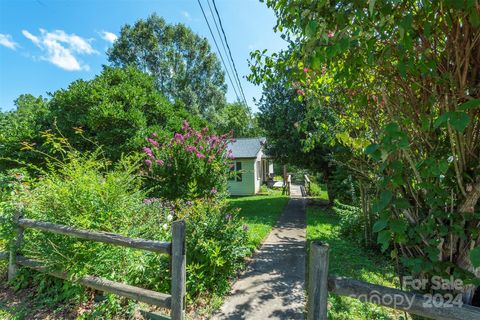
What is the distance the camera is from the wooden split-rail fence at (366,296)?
1429 millimetres

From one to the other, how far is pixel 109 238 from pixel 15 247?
6.75 ft

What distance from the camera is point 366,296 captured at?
163cm

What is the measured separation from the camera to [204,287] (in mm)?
3447

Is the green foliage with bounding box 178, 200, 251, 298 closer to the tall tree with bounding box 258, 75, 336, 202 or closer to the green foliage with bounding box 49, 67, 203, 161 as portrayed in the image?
the green foliage with bounding box 49, 67, 203, 161

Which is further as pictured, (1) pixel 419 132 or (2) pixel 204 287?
(2) pixel 204 287

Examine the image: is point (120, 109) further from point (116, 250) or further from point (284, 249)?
point (284, 249)

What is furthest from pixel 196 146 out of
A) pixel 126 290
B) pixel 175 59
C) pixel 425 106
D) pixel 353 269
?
pixel 175 59

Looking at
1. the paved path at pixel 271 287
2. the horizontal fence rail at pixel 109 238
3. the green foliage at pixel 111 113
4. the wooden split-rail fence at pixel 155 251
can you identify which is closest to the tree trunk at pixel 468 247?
the paved path at pixel 271 287

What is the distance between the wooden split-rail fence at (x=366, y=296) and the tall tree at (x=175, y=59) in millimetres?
22870

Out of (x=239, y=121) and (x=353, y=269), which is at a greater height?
(x=239, y=121)

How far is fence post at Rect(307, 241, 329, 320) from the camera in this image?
1.73 m

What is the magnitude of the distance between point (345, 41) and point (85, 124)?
29.0ft

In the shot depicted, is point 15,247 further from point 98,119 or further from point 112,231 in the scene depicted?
point 98,119

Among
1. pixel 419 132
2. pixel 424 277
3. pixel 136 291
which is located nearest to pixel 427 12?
pixel 419 132
